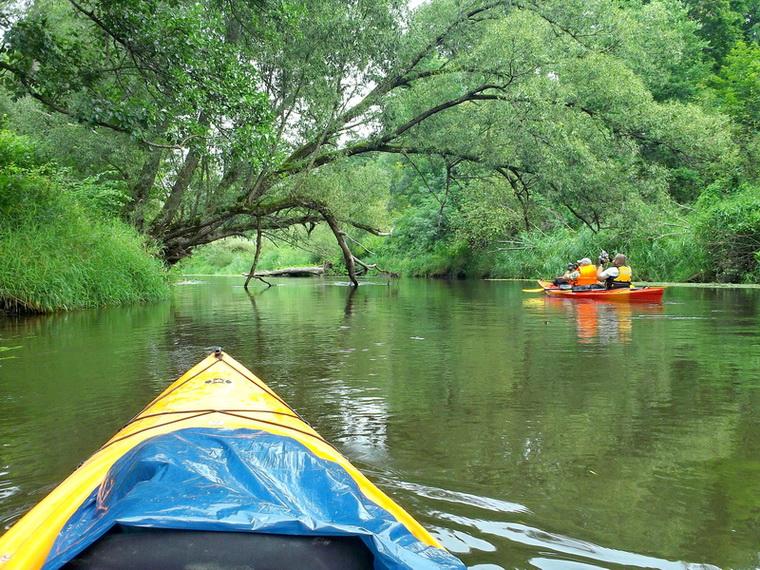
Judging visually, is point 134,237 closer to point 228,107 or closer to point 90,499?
point 228,107

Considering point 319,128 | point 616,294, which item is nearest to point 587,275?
point 616,294

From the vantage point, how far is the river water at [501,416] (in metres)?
2.77

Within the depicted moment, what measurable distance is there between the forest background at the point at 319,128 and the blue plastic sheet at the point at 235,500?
7.28 metres

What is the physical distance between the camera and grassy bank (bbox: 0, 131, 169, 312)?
1148 cm

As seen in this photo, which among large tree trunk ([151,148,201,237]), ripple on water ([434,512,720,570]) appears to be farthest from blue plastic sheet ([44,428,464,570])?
large tree trunk ([151,148,201,237])

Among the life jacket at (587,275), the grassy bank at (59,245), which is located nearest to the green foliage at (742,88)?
the life jacket at (587,275)

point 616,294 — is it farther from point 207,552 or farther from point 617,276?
point 207,552

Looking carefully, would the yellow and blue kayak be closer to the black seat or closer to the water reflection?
the black seat

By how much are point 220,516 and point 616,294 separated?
44.3ft

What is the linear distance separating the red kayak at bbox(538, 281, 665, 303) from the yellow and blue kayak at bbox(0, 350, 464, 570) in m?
12.3

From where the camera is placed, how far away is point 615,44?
15.5 meters

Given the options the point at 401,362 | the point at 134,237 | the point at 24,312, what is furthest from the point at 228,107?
the point at 134,237

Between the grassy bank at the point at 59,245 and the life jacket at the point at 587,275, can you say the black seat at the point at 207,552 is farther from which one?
the life jacket at the point at 587,275

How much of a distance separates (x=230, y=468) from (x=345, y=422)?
2.37m
